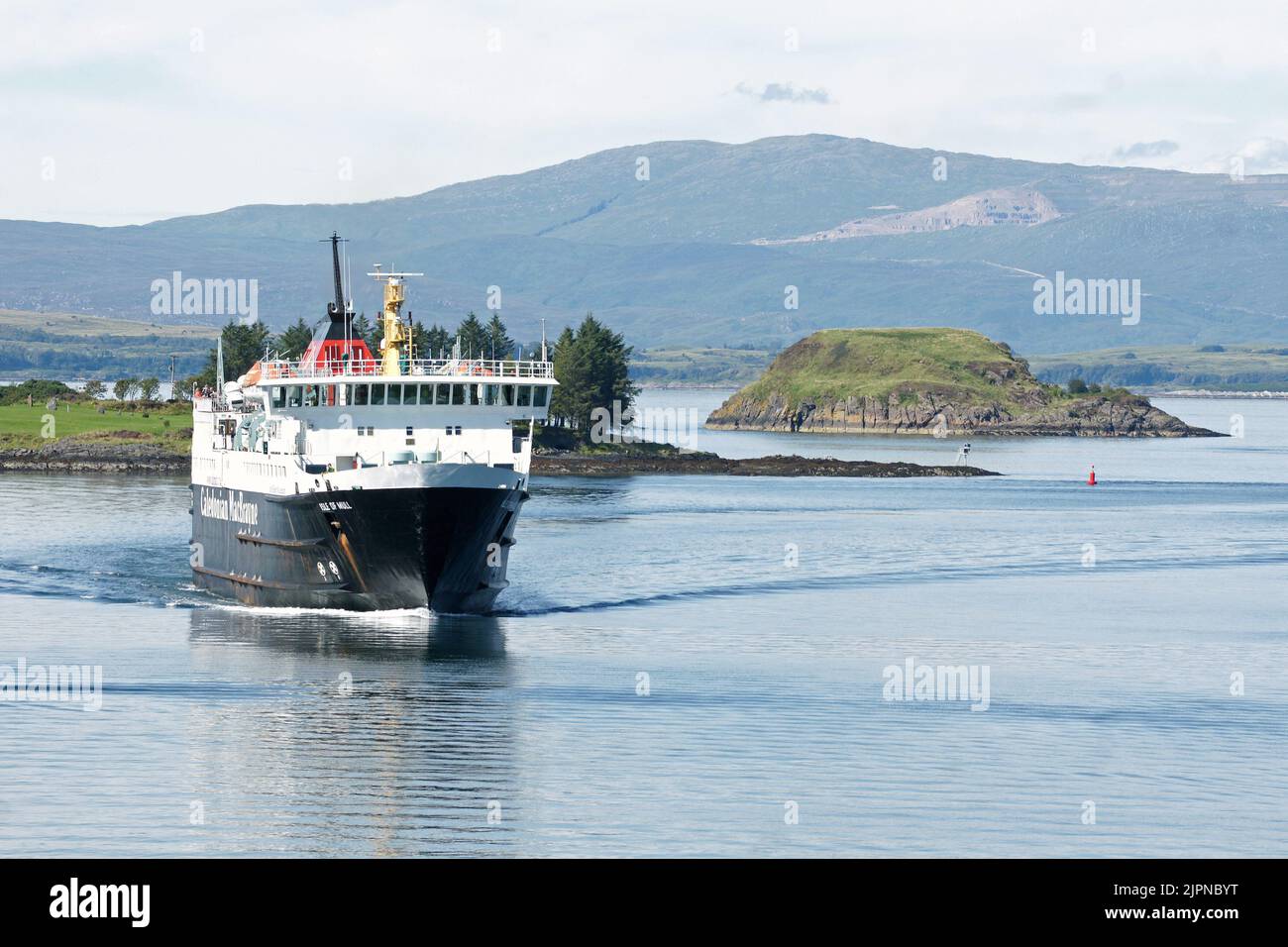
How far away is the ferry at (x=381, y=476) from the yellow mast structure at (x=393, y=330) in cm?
5

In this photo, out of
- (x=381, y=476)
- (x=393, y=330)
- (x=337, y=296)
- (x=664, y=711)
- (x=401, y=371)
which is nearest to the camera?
(x=664, y=711)

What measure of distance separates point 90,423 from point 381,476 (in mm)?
113641

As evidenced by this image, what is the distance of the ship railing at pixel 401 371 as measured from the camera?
198 ft

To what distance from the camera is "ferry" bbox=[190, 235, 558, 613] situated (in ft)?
184

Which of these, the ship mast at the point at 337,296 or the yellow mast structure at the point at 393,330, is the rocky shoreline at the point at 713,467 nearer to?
the ship mast at the point at 337,296

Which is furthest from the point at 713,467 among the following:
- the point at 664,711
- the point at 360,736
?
the point at 360,736

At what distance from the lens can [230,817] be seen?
33219mm

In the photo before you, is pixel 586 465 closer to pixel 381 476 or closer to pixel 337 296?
pixel 337 296

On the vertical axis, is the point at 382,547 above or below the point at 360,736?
above

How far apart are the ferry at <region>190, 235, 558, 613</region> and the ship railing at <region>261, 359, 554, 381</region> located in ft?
0.26

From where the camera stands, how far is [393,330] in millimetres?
60969

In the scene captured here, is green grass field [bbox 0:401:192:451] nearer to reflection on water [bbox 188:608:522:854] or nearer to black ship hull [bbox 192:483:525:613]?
black ship hull [bbox 192:483:525:613]

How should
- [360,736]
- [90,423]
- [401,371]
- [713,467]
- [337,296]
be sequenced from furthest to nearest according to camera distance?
[713,467]
[90,423]
[337,296]
[401,371]
[360,736]

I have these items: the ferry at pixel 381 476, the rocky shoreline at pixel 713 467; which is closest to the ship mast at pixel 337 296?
the ferry at pixel 381 476
